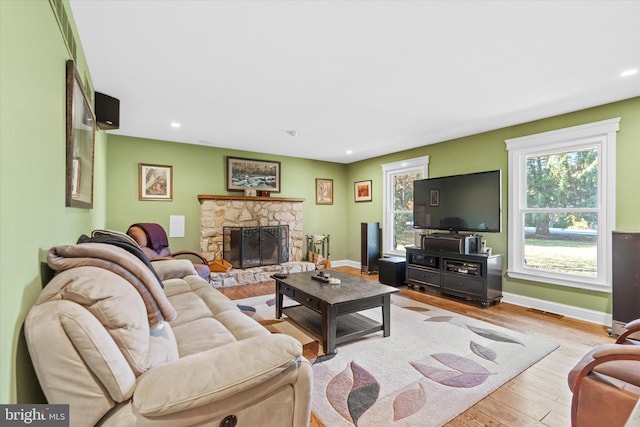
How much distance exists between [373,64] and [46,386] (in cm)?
265

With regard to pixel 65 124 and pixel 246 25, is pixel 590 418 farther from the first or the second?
pixel 65 124

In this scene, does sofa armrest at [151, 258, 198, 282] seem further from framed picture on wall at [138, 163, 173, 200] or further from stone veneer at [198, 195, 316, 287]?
framed picture on wall at [138, 163, 173, 200]

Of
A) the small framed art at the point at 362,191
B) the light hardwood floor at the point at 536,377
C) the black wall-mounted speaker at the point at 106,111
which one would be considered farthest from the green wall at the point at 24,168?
the small framed art at the point at 362,191

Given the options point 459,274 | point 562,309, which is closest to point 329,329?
point 459,274

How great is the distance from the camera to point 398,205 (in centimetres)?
584

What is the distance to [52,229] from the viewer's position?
1397 millimetres

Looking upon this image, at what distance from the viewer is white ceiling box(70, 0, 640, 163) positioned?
182 cm

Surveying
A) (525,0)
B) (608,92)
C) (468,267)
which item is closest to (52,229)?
(525,0)

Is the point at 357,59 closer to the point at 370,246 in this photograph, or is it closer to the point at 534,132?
the point at 534,132

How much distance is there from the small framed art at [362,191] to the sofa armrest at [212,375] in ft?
17.6

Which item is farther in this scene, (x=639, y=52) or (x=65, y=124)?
(x=639, y=52)

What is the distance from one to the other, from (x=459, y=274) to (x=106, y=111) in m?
4.56

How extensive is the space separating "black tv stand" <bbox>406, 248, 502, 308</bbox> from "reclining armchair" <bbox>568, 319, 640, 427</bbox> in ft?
7.82

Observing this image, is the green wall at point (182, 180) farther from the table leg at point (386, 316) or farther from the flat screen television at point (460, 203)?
the table leg at point (386, 316)
